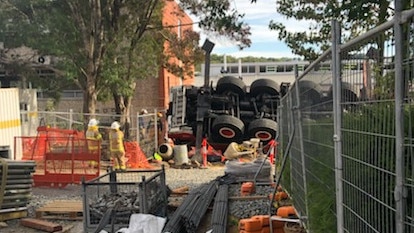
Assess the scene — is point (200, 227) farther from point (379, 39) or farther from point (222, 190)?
point (379, 39)

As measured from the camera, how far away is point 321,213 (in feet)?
14.4

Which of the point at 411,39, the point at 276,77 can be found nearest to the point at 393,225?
the point at 411,39

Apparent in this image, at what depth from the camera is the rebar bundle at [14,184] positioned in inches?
390

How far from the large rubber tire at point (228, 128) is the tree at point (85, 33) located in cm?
352

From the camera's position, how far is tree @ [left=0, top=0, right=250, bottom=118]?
21.8 metres

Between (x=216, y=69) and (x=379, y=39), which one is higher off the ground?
(x=216, y=69)

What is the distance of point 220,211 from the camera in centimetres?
866

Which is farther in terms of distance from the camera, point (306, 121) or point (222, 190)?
point (222, 190)

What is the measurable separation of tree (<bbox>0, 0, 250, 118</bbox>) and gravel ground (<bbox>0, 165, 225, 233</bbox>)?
6.32 meters

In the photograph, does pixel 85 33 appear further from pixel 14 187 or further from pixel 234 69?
pixel 234 69

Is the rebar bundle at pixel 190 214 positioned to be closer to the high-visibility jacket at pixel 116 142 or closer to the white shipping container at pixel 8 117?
the high-visibility jacket at pixel 116 142

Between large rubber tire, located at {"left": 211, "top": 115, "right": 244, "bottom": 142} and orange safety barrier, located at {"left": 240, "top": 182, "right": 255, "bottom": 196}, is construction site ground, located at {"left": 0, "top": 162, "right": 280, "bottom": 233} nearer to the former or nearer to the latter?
orange safety barrier, located at {"left": 240, "top": 182, "right": 255, "bottom": 196}

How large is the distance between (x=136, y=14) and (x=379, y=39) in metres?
22.7

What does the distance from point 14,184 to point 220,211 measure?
4.36m
